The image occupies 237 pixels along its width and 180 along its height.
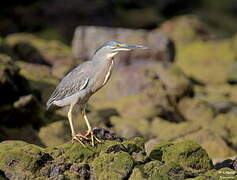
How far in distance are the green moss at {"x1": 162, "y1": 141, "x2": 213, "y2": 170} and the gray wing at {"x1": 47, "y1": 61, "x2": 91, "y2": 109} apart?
1642mm

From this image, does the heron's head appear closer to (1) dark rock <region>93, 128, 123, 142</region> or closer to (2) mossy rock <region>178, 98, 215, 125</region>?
(1) dark rock <region>93, 128, 123, 142</region>

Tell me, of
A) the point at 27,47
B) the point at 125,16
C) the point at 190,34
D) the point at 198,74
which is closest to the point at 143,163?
the point at 27,47

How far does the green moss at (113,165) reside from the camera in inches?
321

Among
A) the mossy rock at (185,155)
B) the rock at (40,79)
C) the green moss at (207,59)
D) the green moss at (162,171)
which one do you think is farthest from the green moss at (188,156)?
the green moss at (207,59)

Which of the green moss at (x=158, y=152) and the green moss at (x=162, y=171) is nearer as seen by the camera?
the green moss at (x=162, y=171)

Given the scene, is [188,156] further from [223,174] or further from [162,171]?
[162,171]

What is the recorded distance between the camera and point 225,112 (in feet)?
57.2

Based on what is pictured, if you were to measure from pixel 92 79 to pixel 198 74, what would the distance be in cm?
1486

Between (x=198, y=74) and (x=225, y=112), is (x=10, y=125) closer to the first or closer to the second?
(x=225, y=112)

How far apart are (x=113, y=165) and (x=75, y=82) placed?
1.67m

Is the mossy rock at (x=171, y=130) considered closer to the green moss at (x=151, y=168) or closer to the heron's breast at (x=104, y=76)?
the heron's breast at (x=104, y=76)

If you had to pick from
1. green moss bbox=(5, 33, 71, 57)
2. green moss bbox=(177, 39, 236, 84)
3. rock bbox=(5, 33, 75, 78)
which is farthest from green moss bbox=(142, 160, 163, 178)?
green moss bbox=(177, 39, 236, 84)

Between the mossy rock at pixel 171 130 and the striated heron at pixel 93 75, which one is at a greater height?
the striated heron at pixel 93 75

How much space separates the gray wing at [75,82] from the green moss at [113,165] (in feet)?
4.43
